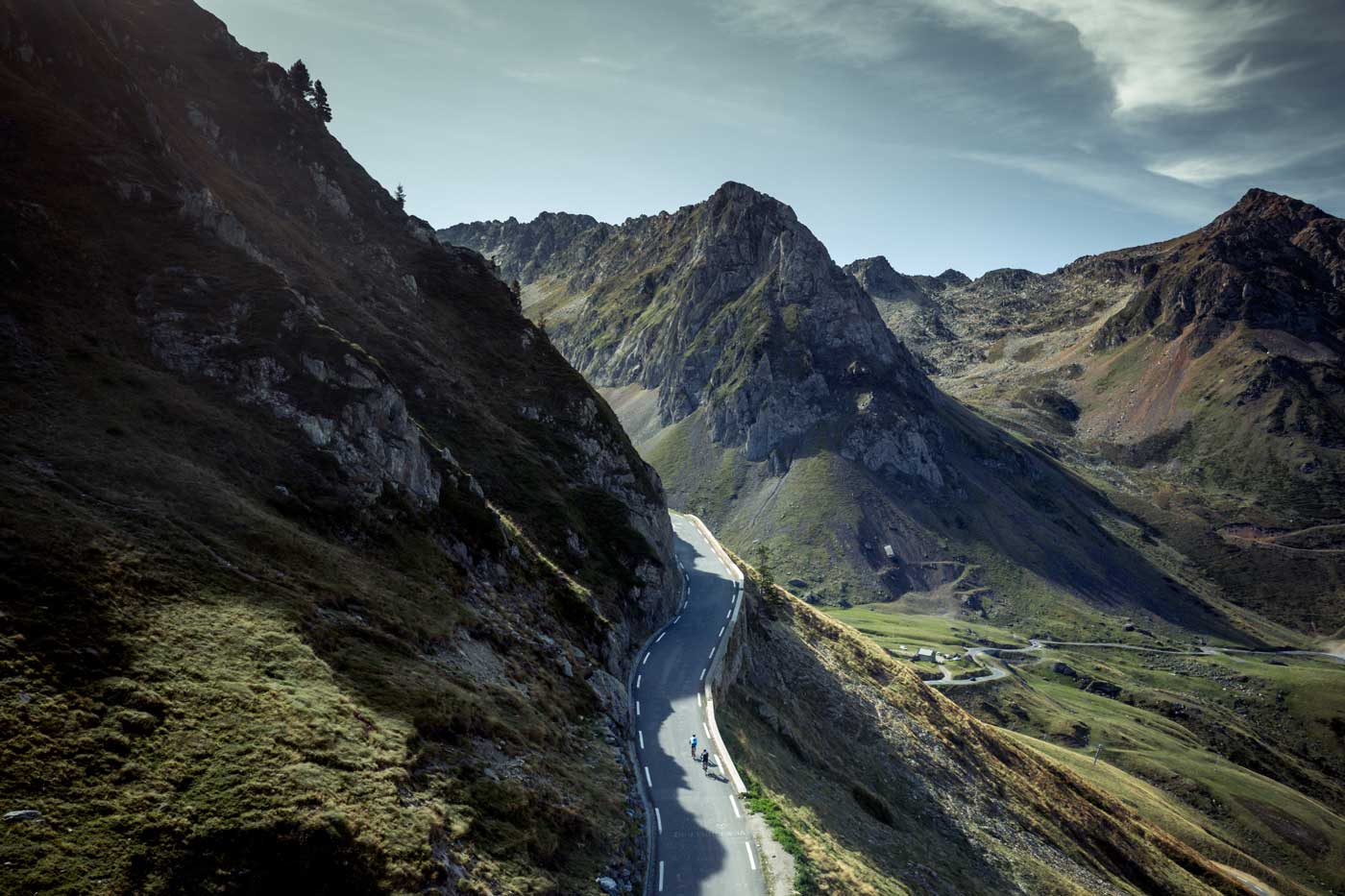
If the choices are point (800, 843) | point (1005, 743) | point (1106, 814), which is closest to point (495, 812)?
point (800, 843)

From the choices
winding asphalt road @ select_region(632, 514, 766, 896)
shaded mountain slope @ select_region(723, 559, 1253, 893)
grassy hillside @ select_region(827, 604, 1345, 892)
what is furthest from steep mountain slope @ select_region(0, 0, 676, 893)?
grassy hillside @ select_region(827, 604, 1345, 892)

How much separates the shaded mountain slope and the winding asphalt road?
281 cm

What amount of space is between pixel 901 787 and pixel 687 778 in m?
27.8

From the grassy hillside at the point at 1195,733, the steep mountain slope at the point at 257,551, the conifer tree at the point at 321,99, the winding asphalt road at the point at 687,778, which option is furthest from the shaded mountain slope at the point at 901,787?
the conifer tree at the point at 321,99

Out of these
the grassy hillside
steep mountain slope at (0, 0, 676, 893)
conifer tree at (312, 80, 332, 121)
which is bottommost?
the grassy hillside

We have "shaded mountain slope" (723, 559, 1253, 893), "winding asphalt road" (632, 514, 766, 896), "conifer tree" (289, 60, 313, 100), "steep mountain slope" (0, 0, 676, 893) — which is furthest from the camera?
"conifer tree" (289, 60, 313, 100)

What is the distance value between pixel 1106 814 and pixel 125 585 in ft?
308

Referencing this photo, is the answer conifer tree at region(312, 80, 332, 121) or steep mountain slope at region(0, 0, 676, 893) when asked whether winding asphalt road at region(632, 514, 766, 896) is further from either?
conifer tree at region(312, 80, 332, 121)

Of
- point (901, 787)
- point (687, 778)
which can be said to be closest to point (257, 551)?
point (687, 778)

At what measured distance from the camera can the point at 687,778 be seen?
34.1 metres

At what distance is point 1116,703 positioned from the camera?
169500 millimetres

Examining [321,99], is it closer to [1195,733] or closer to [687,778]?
[687,778]

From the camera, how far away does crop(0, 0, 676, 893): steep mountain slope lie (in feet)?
56.0

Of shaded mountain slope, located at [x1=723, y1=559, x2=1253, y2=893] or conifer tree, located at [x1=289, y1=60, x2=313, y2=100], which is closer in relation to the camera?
shaded mountain slope, located at [x1=723, y1=559, x2=1253, y2=893]
